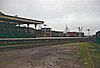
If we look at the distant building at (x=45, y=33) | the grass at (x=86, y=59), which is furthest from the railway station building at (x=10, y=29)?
the distant building at (x=45, y=33)

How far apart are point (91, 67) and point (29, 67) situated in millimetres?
3908

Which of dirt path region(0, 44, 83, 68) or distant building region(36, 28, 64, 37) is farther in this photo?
distant building region(36, 28, 64, 37)

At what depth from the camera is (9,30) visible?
33.2 metres

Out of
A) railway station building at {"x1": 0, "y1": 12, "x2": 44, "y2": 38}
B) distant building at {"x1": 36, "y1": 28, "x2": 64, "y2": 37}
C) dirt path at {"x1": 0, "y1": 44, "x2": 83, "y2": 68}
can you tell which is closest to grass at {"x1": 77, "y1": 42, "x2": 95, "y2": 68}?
dirt path at {"x1": 0, "y1": 44, "x2": 83, "y2": 68}

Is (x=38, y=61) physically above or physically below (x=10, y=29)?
below

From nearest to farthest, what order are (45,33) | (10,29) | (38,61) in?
(38,61)
(10,29)
(45,33)

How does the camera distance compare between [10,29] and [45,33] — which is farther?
[45,33]

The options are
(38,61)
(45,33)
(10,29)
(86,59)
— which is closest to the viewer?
(38,61)

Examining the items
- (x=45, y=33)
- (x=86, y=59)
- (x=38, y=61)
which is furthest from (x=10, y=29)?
(x=45, y=33)

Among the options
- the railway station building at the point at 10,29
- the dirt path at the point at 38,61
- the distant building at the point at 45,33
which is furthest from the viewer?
the distant building at the point at 45,33

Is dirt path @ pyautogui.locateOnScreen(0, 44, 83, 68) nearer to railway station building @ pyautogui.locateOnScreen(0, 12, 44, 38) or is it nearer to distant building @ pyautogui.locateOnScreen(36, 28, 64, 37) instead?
railway station building @ pyautogui.locateOnScreen(0, 12, 44, 38)

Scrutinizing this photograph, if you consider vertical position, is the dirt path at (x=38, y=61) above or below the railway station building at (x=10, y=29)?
below

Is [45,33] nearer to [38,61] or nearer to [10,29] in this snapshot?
[10,29]

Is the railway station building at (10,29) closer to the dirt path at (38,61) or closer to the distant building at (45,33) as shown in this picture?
the dirt path at (38,61)
